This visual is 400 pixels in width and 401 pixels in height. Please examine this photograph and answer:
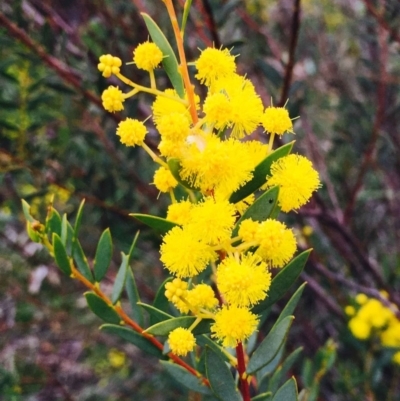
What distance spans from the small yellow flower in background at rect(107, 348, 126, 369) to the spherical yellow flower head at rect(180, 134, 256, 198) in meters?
2.61

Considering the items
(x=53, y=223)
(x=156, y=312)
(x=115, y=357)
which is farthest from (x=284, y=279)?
(x=115, y=357)

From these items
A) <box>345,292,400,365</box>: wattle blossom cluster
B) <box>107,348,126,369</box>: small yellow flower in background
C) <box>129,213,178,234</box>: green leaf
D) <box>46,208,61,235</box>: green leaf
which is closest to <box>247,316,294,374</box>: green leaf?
<box>129,213,178,234</box>: green leaf

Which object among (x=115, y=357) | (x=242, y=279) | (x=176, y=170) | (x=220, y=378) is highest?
(x=176, y=170)

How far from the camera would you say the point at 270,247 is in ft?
2.54

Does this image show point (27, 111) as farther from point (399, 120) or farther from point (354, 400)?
point (399, 120)

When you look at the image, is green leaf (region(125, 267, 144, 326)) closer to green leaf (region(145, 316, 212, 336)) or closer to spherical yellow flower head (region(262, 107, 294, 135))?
green leaf (region(145, 316, 212, 336))

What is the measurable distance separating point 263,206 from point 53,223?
1.49 ft

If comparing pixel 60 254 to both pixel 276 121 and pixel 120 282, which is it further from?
pixel 276 121

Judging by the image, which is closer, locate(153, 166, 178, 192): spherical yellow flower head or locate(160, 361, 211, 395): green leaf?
locate(153, 166, 178, 192): spherical yellow flower head

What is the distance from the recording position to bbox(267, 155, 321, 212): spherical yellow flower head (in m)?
0.82

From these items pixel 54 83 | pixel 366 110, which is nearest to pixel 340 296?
pixel 366 110

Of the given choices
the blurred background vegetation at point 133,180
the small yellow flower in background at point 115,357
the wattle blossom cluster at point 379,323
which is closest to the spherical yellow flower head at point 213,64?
the blurred background vegetation at point 133,180

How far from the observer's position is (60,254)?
96 centimetres

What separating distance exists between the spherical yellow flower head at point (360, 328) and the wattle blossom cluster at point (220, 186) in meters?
1.25
